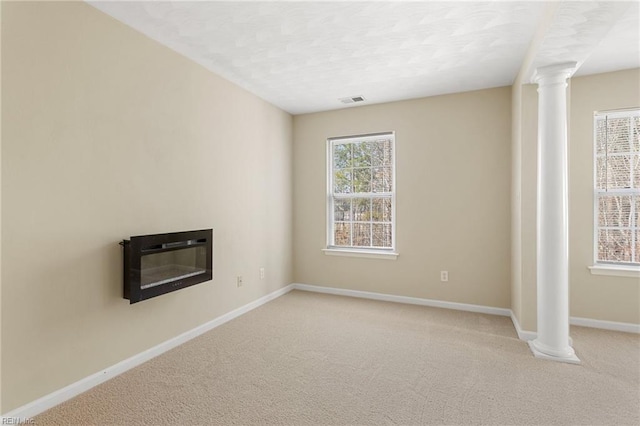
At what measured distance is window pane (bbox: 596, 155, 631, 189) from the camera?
3.23m

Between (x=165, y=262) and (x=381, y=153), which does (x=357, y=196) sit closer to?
(x=381, y=153)

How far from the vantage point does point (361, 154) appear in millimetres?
4430

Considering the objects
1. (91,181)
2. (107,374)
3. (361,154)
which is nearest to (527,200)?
(361,154)

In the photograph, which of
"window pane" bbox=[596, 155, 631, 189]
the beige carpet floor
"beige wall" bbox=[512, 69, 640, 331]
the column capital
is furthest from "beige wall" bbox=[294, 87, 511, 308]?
the column capital

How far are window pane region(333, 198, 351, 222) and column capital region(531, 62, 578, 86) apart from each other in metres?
2.55

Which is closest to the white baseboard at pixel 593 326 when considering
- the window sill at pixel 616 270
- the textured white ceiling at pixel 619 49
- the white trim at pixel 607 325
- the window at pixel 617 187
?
the white trim at pixel 607 325

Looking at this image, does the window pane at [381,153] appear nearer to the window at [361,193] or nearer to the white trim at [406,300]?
the window at [361,193]

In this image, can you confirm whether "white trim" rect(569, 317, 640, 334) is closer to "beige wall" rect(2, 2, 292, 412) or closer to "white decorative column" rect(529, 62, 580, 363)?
"white decorative column" rect(529, 62, 580, 363)

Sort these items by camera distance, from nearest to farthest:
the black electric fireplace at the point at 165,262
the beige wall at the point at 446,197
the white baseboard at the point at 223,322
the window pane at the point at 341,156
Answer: the white baseboard at the point at 223,322 < the black electric fireplace at the point at 165,262 < the beige wall at the point at 446,197 < the window pane at the point at 341,156

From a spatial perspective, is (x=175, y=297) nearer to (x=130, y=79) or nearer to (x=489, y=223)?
(x=130, y=79)

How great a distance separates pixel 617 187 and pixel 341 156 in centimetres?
308

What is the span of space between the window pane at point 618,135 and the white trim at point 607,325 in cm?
174

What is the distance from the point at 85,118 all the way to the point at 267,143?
221cm

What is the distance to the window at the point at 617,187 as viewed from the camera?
3.21m
